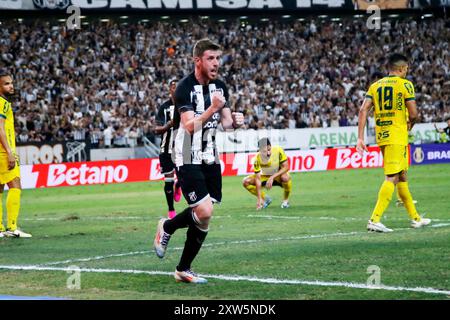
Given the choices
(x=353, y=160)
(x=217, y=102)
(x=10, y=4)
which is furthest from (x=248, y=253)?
(x=10, y=4)

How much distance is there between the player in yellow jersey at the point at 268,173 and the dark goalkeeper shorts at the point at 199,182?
32.4 feet

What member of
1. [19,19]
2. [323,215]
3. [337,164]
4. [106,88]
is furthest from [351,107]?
[323,215]

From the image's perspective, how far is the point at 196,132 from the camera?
910 centimetres

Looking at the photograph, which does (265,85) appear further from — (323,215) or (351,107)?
(323,215)

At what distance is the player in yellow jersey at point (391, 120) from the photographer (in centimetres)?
1330

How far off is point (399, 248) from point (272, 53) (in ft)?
122

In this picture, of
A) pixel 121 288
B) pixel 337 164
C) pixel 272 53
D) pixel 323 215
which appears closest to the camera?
pixel 121 288

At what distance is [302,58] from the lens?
4800 cm

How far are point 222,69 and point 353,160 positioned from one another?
32.1ft

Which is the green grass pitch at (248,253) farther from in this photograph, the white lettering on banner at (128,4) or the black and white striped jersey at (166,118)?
the white lettering on banner at (128,4)

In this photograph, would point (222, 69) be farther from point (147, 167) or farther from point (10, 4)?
point (147, 167)

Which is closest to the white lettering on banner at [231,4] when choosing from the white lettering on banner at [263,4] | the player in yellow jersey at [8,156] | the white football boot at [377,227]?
the white lettering on banner at [263,4]

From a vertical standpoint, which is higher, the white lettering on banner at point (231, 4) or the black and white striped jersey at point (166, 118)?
the white lettering on banner at point (231, 4)

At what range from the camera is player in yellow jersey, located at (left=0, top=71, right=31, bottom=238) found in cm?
1420
